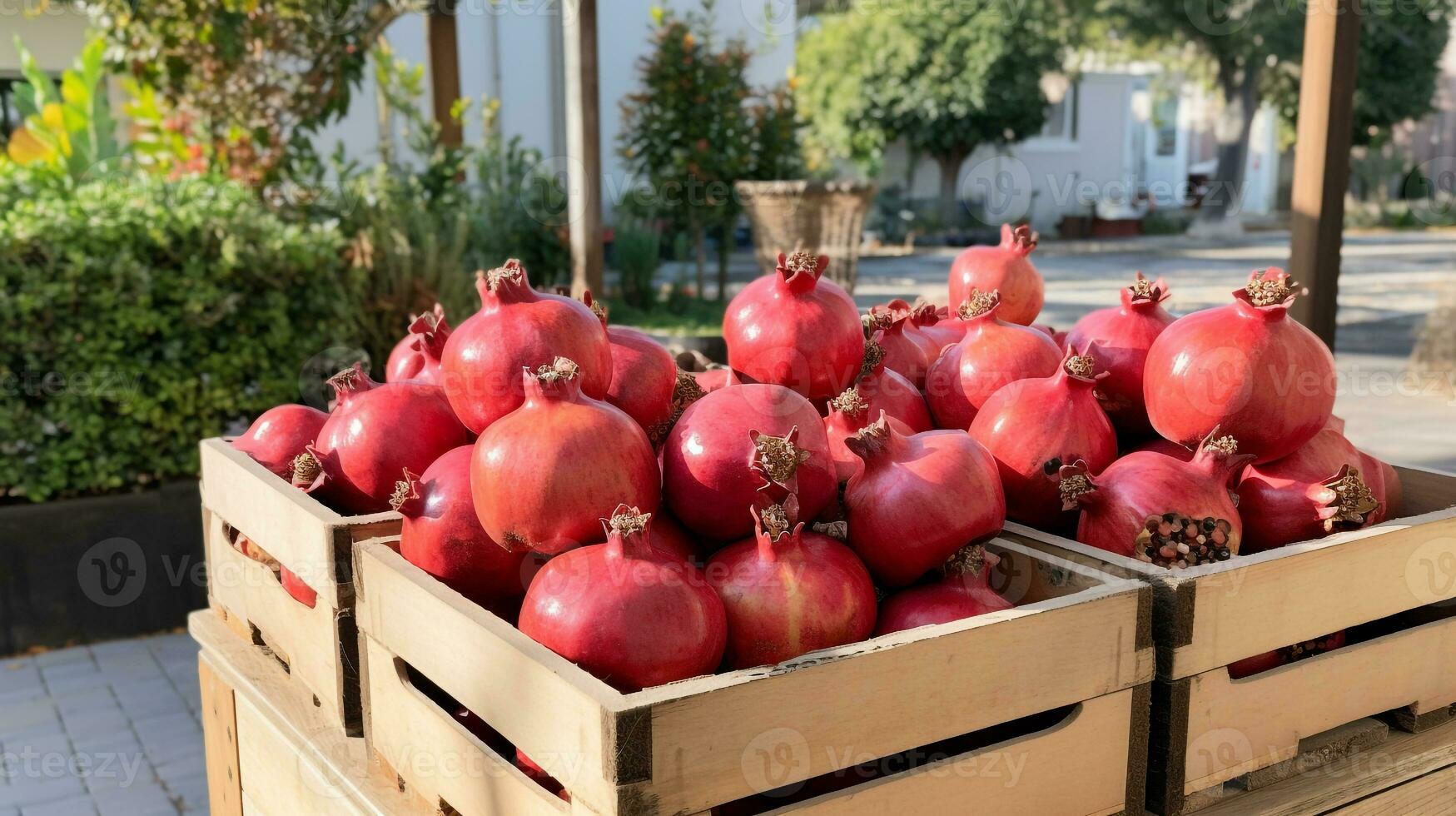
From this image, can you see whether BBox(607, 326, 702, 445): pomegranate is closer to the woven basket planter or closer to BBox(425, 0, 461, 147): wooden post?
BBox(425, 0, 461, 147): wooden post

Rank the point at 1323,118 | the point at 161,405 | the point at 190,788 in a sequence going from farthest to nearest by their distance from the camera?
the point at 161,405
the point at 1323,118
the point at 190,788

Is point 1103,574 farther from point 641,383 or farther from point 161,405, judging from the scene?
point 161,405

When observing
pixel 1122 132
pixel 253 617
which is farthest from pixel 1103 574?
pixel 1122 132

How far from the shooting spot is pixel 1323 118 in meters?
3.99

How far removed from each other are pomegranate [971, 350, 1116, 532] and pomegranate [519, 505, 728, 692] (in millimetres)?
541

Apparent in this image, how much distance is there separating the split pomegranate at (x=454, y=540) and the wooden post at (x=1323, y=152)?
132 inches

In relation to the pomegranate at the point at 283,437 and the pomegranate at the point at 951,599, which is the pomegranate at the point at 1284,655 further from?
the pomegranate at the point at 283,437

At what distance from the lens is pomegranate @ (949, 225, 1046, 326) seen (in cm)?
217

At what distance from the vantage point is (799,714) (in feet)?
3.83

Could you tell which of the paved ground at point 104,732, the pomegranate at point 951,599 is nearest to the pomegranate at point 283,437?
the pomegranate at point 951,599

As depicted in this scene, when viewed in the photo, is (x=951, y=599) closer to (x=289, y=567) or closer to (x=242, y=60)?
(x=289, y=567)

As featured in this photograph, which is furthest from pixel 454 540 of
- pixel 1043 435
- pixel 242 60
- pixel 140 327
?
pixel 242 60

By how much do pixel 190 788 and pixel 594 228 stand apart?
149 inches

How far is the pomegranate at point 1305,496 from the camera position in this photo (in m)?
1.58
